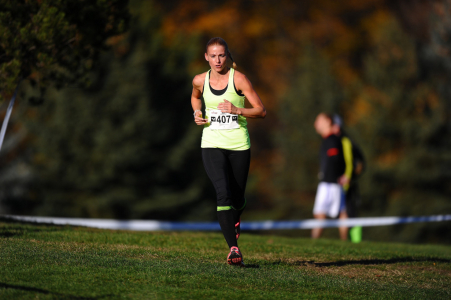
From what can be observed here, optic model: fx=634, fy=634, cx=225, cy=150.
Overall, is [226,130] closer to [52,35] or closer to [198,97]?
[198,97]

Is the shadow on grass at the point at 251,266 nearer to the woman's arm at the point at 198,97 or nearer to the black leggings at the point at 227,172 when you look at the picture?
the black leggings at the point at 227,172

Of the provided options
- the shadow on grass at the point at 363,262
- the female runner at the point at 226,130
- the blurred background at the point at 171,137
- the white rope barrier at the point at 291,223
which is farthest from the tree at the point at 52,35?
the blurred background at the point at 171,137

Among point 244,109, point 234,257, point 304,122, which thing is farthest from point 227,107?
point 304,122

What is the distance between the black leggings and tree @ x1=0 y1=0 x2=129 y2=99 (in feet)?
13.7

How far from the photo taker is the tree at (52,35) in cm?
945

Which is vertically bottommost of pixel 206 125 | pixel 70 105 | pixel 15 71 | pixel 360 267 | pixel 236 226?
pixel 360 267

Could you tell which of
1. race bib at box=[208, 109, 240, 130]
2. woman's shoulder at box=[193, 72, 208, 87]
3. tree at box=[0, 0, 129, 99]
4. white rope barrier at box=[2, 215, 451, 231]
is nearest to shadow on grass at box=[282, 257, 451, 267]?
race bib at box=[208, 109, 240, 130]

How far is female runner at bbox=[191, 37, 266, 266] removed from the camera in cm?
647

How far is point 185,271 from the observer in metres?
6.01

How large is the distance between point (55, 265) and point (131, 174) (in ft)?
70.9

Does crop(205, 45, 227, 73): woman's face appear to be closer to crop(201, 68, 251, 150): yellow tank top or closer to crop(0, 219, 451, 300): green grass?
crop(201, 68, 251, 150): yellow tank top

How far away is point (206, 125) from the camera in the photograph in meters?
6.78

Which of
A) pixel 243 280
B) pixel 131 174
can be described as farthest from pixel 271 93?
pixel 243 280

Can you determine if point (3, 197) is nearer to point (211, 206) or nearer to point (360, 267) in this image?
point (211, 206)
